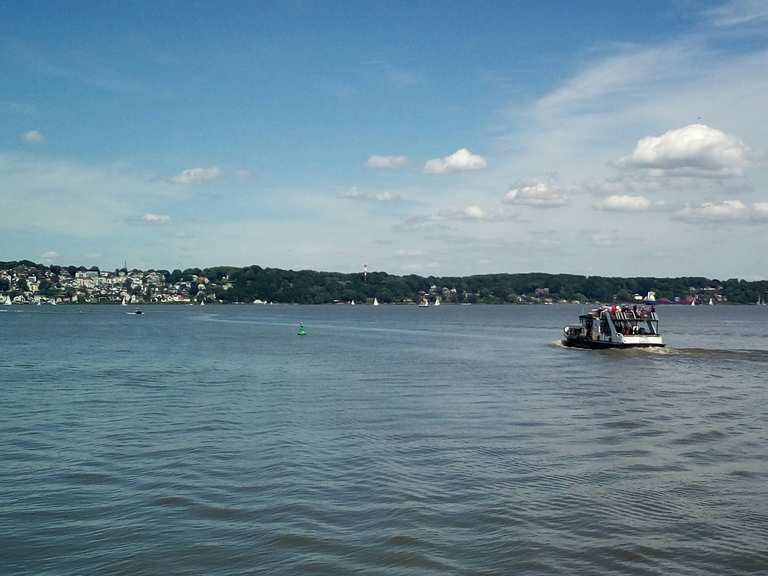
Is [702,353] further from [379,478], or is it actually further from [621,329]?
[379,478]

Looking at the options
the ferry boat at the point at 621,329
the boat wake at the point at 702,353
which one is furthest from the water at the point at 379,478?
the ferry boat at the point at 621,329

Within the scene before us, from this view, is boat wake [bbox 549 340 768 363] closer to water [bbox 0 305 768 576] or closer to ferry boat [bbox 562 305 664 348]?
ferry boat [bbox 562 305 664 348]

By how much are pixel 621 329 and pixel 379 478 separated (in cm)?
6104

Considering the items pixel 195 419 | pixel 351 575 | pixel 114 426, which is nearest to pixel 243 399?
pixel 195 419

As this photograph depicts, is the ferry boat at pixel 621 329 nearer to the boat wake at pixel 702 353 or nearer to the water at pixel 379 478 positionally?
the boat wake at pixel 702 353

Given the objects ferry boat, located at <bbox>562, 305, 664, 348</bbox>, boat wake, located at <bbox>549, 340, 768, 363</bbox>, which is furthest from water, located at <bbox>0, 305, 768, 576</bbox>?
ferry boat, located at <bbox>562, 305, 664, 348</bbox>

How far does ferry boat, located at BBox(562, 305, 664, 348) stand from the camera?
75938 mm

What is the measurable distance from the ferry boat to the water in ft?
92.9

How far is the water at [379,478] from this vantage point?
1596 cm

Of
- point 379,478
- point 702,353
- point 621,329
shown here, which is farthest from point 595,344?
point 379,478

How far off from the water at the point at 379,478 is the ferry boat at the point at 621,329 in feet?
92.9

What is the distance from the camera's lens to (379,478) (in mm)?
21984

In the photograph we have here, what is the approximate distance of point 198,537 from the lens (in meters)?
16.9

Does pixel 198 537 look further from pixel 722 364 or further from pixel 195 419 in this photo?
pixel 722 364
